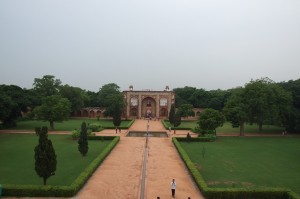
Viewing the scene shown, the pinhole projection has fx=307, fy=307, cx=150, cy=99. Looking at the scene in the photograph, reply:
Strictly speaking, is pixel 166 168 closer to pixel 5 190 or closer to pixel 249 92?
pixel 5 190

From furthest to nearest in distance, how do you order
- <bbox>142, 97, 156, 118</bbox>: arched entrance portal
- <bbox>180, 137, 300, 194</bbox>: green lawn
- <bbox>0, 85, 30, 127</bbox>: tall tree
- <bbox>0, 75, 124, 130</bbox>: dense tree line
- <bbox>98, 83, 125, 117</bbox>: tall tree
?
<bbox>142, 97, 156, 118</bbox>: arched entrance portal
<bbox>98, 83, 125, 117</bbox>: tall tree
<bbox>0, 85, 30, 127</bbox>: tall tree
<bbox>0, 75, 124, 130</bbox>: dense tree line
<bbox>180, 137, 300, 194</bbox>: green lawn

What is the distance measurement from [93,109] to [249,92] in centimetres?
4059

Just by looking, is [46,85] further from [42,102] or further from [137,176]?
[137,176]

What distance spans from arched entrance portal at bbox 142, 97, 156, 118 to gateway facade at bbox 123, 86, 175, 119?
737 millimetres

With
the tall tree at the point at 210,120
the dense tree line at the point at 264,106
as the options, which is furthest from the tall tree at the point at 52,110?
the dense tree line at the point at 264,106

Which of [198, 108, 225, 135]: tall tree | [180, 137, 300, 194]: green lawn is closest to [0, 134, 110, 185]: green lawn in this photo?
[180, 137, 300, 194]: green lawn

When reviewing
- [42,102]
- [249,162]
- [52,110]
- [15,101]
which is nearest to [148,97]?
[42,102]

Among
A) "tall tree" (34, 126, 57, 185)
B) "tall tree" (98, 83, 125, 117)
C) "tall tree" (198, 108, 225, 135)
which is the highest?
"tall tree" (98, 83, 125, 117)

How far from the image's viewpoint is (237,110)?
1403 inches

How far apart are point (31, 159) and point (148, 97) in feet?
147

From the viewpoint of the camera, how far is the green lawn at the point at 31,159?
17.5 metres

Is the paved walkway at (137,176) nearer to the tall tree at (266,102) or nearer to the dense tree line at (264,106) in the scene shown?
the dense tree line at (264,106)

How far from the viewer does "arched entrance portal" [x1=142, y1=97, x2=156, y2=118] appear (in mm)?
67312

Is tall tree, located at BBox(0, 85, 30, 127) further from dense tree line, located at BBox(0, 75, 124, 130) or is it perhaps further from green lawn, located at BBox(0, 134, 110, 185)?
green lawn, located at BBox(0, 134, 110, 185)
